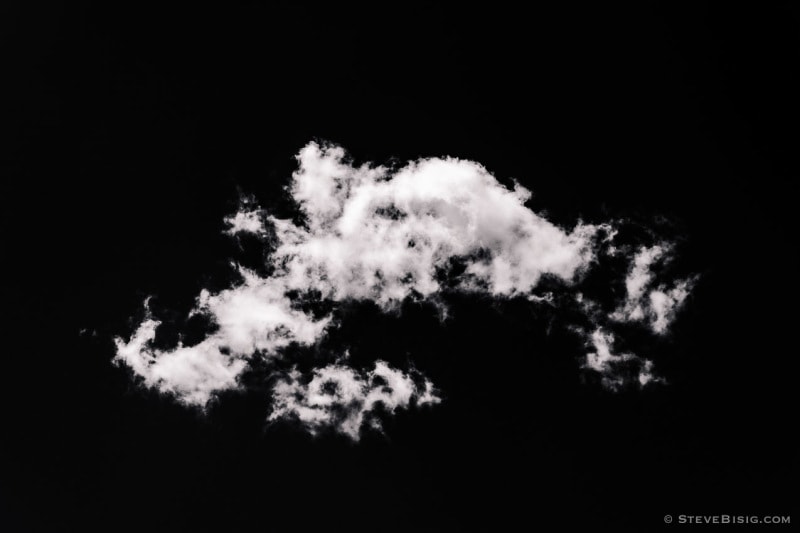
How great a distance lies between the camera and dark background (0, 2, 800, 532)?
3941 cm

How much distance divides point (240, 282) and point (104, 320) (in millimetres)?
11078

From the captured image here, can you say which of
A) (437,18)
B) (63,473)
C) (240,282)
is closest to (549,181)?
(437,18)

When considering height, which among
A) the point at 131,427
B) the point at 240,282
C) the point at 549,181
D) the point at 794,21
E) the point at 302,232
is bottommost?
the point at 131,427

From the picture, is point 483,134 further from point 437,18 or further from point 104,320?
point 104,320

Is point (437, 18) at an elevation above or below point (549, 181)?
above

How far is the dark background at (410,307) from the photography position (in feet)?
129

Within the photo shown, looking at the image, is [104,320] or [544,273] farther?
[104,320]

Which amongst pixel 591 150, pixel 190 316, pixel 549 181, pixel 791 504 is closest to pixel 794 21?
pixel 591 150

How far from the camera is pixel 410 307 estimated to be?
1606 inches

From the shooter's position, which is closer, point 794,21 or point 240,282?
point 794,21

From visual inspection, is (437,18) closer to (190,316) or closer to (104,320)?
(190,316)

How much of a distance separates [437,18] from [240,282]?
2474 cm

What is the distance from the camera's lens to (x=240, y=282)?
4125 cm

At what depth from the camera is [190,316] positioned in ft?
136
